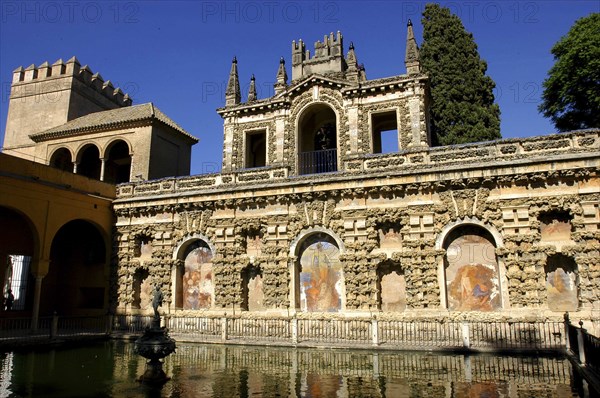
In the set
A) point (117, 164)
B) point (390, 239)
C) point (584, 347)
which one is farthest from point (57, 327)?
point (584, 347)

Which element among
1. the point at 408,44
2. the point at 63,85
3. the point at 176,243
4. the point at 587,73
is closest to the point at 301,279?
the point at 176,243

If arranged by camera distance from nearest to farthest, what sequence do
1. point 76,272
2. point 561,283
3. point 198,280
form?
point 561,283
point 198,280
point 76,272

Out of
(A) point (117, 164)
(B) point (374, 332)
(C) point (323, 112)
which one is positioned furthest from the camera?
(A) point (117, 164)

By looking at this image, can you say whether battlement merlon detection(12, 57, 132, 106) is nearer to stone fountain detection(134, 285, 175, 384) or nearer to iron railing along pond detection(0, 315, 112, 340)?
iron railing along pond detection(0, 315, 112, 340)

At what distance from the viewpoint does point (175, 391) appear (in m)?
10.9

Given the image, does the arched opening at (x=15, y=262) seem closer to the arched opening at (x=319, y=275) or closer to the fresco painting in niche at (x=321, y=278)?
the arched opening at (x=319, y=275)

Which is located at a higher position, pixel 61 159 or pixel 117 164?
pixel 61 159

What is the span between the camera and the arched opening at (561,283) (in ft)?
60.1

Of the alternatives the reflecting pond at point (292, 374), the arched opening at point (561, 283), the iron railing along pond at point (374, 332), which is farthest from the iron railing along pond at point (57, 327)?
the arched opening at point (561, 283)

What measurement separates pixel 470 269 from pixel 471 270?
0.06 meters

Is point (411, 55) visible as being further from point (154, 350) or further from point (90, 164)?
point (90, 164)

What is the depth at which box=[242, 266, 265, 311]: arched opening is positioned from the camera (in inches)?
925

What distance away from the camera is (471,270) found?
19875mm

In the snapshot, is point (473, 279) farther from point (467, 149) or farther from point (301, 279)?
point (301, 279)
